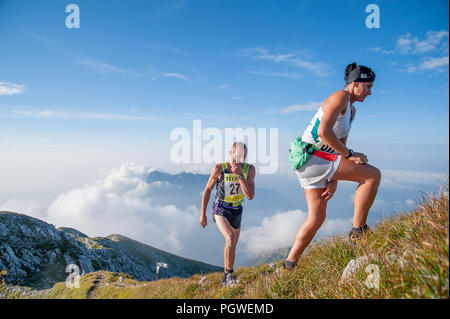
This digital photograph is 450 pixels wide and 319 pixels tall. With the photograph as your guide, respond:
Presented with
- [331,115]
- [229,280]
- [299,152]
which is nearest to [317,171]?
[299,152]

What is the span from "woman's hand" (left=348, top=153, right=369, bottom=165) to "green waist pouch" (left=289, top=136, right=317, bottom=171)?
0.64 m

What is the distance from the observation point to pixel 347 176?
12.5 ft

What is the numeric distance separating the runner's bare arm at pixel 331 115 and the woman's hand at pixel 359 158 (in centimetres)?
53

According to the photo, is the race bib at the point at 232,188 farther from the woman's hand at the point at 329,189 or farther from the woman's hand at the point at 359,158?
the woman's hand at the point at 359,158

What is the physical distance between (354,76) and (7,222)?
72684 mm

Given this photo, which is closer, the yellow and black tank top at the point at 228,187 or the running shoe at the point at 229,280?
the running shoe at the point at 229,280

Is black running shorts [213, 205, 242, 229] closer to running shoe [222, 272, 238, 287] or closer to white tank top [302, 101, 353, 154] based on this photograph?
running shoe [222, 272, 238, 287]

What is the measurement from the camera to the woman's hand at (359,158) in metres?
3.77

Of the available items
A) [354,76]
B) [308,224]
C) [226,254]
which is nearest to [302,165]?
[308,224]

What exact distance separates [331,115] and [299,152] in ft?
2.69

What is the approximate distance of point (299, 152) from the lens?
3.96 m

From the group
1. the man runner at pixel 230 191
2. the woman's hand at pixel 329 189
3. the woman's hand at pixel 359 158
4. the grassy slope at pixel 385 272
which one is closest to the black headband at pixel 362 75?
the woman's hand at pixel 359 158
